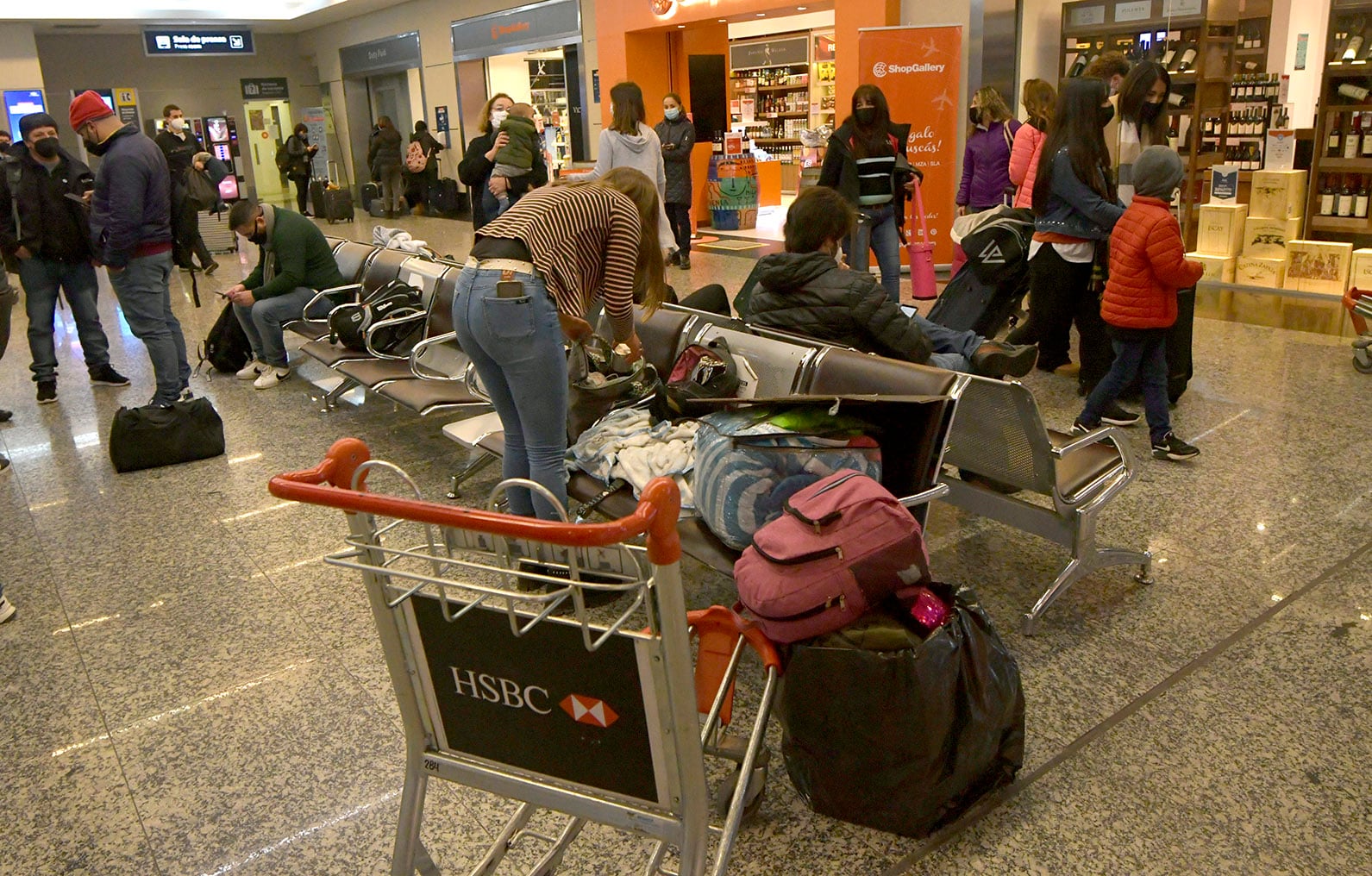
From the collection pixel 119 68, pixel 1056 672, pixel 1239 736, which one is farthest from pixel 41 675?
pixel 119 68

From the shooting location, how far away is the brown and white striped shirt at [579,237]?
2908 millimetres

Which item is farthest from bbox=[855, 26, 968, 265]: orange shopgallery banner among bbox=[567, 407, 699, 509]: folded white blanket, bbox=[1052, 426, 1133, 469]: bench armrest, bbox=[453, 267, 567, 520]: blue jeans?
bbox=[453, 267, 567, 520]: blue jeans

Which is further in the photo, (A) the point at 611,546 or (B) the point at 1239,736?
(B) the point at 1239,736

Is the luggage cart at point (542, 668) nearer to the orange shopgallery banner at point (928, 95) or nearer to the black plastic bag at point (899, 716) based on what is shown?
the black plastic bag at point (899, 716)

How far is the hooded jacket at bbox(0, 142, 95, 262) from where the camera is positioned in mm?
5691

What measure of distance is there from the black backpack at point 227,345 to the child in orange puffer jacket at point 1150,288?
5202 mm

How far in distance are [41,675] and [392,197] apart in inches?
608

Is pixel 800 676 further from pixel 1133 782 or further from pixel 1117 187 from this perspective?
pixel 1117 187

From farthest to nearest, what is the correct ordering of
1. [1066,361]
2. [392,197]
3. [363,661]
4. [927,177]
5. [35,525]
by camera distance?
[392,197] → [927,177] → [1066,361] → [35,525] → [363,661]

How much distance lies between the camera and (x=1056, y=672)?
2787mm

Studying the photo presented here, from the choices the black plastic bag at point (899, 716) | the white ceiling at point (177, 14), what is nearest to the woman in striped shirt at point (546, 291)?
the black plastic bag at point (899, 716)

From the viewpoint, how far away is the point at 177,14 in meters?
18.4

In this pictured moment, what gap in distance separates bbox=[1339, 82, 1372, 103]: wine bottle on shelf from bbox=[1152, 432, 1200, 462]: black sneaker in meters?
5.14

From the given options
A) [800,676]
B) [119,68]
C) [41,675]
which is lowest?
[41,675]
